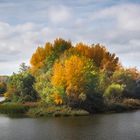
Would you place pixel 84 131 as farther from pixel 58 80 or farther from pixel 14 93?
pixel 14 93

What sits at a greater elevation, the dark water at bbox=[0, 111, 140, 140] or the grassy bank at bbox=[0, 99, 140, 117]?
the grassy bank at bbox=[0, 99, 140, 117]

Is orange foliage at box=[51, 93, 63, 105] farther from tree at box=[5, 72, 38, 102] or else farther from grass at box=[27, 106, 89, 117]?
tree at box=[5, 72, 38, 102]

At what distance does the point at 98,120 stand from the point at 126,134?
1498 centimetres

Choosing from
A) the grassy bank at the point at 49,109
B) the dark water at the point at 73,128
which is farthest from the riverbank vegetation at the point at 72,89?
the dark water at the point at 73,128

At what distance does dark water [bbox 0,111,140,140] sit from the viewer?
49.2 meters

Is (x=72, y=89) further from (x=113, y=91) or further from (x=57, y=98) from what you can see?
(x=113, y=91)

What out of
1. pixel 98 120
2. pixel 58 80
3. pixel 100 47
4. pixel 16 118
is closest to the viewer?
pixel 98 120

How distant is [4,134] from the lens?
51.7m

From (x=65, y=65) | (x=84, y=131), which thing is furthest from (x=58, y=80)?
(x=84, y=131)

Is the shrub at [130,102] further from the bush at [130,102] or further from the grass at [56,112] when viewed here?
the grass at [56,112]

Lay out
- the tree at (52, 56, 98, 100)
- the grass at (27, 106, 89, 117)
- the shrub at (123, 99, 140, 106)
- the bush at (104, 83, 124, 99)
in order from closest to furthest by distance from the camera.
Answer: the grass at (27, 106, 89, 117) < the tree at (52, 56, 98, 100) < the bush at (104, 83, 124, 99) < the shrub at (123, 99, 140, 106)

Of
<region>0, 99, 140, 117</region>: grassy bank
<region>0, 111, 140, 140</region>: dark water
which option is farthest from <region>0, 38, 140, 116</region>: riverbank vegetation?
<region>0, 111, 140, 140</region>: dark water

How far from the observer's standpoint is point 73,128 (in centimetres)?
5650

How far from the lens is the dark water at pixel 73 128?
4922cm
